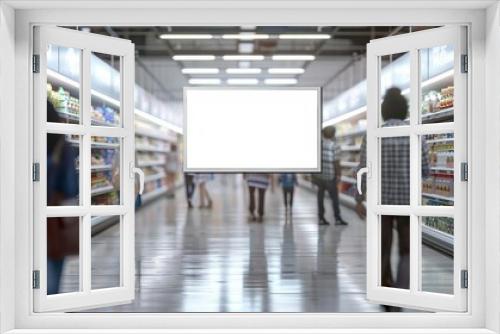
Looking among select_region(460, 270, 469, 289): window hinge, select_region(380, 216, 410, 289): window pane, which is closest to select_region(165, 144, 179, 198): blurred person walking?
select_region(380, 216, 410, 289): window pane

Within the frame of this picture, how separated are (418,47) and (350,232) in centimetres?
548

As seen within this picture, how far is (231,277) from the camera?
199 inches

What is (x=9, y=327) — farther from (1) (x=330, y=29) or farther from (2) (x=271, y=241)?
(1) (x=330, y=29)

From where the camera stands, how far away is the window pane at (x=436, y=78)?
20.1 feet

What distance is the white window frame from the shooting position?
3.03m

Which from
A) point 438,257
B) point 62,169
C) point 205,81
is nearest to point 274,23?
point 62,169

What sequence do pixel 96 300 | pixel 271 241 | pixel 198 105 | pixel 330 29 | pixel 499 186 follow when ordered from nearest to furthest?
pixel 499 186 → pixel 96 300 → pixel 198 105 → pixel 271 241 → pixel 330 29

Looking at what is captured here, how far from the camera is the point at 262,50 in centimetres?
1346

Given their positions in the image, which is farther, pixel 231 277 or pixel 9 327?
pixel 231 277

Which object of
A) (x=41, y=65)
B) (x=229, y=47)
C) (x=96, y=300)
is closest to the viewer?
(x=41, y=65)

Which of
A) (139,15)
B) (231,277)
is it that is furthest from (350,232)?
(139,15)

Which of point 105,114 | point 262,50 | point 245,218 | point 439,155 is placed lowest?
point 245,218

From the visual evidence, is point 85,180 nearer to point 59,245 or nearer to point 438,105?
point 59,245

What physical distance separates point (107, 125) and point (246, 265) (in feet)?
11.0
